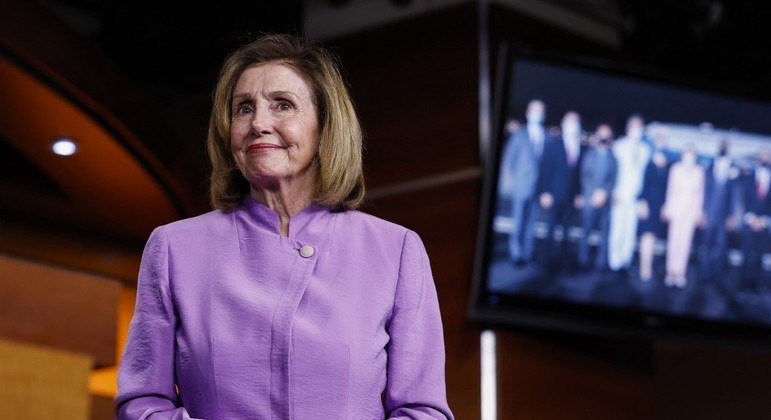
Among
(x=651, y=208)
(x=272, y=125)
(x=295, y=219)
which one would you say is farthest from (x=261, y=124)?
(x=651, y=208)

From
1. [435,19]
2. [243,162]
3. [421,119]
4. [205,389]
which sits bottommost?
[205,389]

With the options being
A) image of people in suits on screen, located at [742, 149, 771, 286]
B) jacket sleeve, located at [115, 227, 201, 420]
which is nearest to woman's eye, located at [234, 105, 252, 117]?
jacket sleeve, located at [115, 227, 201, 420]

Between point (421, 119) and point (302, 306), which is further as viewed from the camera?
point (421, 119)

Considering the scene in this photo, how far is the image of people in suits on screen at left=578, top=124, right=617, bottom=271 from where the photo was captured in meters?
4.11

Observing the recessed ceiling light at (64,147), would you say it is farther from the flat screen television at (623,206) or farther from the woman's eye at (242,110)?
the woman's eye at (242,110)

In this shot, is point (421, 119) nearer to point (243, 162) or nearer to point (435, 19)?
point (435, 19)

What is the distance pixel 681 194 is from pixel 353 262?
2.99 meters

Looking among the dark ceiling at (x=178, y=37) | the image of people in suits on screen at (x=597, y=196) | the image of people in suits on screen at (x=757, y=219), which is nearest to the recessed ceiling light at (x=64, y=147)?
the dark ceiling at (x=178, y=37)

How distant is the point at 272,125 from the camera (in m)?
1.39

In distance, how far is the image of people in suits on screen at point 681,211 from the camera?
165 inches

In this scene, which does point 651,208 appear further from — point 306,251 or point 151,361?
point 151,361

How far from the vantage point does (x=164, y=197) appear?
4785 mm

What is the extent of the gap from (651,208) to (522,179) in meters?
0.49

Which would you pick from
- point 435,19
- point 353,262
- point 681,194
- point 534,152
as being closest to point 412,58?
point 435,19
